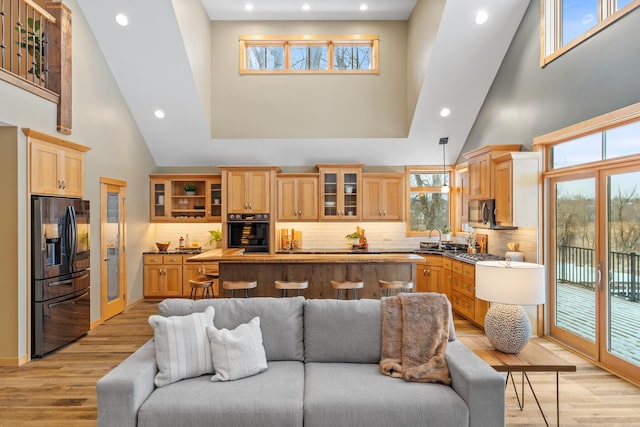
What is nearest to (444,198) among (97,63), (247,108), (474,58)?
(474,58)

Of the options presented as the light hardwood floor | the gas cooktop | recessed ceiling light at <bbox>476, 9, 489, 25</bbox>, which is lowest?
the light hardwood floor

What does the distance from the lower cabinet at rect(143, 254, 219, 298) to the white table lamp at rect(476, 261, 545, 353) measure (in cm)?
561

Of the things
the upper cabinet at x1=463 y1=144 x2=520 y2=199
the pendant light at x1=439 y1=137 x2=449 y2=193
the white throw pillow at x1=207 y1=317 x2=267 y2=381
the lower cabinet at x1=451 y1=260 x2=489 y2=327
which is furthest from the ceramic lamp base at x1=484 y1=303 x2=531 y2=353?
the pendant light at x1=439 y1=137 x2=449 y2=193

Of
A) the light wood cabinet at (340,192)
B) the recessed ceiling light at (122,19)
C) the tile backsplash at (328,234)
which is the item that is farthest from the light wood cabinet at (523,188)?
the recessed ceiling light at (122,19)

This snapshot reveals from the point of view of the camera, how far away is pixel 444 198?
8.29 m

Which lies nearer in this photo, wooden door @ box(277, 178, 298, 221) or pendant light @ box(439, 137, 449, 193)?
pendant light @ box(439, 137, 449, 193)

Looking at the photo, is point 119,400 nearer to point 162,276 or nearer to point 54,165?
point 54,165

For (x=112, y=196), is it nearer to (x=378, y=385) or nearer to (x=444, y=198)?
(x=378, y=385)

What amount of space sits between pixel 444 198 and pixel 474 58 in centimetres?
304

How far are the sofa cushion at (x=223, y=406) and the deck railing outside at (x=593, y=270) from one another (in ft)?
11.2

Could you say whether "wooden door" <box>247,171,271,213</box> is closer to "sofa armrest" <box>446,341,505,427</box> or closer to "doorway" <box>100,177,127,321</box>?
"doorway" <box>100,177,127,321</box>

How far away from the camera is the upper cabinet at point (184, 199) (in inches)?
313

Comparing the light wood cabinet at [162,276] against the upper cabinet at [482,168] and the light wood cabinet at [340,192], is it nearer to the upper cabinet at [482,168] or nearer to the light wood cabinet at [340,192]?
the light wood cabinet at [340,192]

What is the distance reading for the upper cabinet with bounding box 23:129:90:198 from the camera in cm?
450
